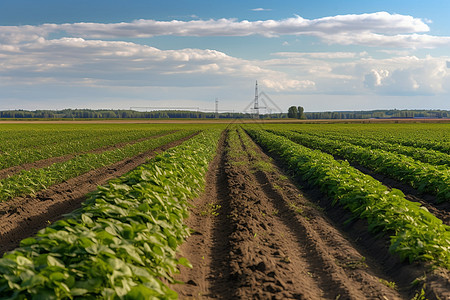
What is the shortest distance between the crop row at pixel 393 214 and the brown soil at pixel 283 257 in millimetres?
348

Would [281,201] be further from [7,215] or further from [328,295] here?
[7,215]

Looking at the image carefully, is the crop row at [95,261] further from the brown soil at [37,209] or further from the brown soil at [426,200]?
the brown soil at [426,200]

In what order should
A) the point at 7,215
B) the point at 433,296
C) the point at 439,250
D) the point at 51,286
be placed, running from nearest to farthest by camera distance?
the point at 51,286
the point at 433,296
the point at 439,250
the point at 7,215

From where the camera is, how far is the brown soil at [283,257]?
6625mm

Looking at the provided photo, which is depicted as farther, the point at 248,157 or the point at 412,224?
the point at 248,157

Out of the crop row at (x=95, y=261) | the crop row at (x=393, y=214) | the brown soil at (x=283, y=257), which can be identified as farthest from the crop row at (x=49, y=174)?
the crop row at (x=393, y=214)

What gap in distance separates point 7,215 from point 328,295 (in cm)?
947

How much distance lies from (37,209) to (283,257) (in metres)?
8.21

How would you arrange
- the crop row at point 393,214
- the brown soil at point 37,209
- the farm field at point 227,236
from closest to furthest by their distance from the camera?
1. the farm field at point 227,236
2. the crop row at point 393,214
3. the brown soil at point 37,209

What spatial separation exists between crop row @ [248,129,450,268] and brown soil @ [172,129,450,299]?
348 millimetres

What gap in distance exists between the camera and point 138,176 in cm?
971

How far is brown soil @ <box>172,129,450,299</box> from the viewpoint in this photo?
6.62 metres

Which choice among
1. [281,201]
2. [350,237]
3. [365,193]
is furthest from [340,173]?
[350,237]

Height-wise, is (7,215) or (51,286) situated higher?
(51,286)
